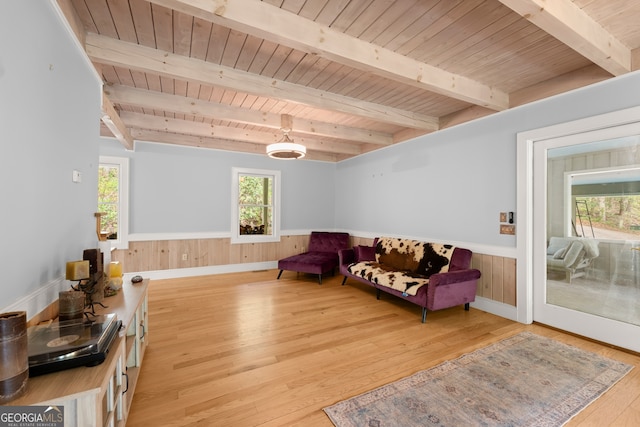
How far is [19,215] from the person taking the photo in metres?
1.26

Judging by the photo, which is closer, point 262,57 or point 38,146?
point 38,146

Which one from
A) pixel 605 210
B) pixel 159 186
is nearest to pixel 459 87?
pixel 605 210

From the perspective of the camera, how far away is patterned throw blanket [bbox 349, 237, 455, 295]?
3.40 metres

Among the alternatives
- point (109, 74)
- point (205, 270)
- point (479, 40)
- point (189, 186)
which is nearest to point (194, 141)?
point (189, 186)

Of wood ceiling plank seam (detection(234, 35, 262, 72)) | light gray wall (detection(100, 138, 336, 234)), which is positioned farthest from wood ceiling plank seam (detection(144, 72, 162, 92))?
light gray wall (detection(100, 138, 336, 234))

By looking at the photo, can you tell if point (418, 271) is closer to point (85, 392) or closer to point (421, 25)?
point (421, 25)

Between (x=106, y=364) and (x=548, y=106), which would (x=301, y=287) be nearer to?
(x=106, y=364)

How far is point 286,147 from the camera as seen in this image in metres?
3.37

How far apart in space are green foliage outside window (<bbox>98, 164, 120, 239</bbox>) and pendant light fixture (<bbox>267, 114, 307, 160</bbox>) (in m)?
3.04

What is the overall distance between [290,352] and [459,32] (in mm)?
2954

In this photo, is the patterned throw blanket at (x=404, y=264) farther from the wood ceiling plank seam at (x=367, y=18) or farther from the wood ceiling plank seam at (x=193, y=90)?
the wood ceiling plank seam at (x=193, y=90)

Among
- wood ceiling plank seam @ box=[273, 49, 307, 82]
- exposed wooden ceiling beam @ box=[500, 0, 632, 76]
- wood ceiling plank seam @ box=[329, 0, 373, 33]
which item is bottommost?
exposed wooden ceiling beam @ box=[500, 0, 632, 76]

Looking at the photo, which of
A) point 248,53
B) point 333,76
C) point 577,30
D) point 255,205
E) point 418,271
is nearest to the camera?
point 577,30

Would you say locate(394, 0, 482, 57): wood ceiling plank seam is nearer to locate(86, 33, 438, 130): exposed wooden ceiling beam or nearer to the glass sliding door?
locate(86, 33, 438, 130): exposed wooden ceiling beam
